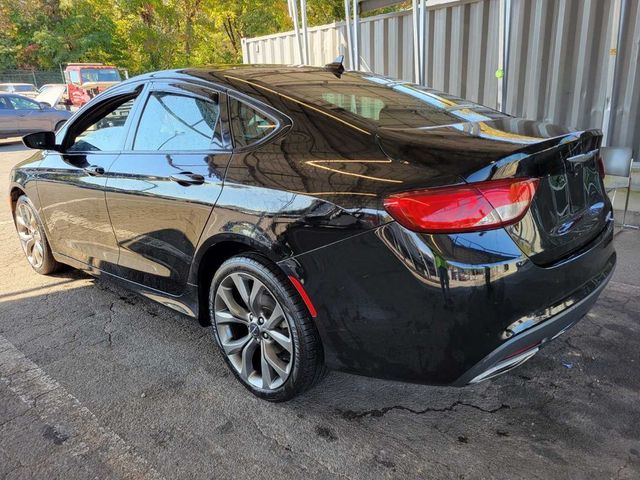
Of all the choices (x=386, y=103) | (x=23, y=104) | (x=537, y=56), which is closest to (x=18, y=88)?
(x=23, y=104)

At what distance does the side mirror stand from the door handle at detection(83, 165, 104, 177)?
58 cm

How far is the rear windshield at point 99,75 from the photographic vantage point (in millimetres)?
25297

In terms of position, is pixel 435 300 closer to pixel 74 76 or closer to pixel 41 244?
pixel 41 244

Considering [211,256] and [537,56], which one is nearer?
[211,256]

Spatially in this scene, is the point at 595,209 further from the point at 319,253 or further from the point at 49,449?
the point at 49,449

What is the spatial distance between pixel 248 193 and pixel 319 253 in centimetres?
51

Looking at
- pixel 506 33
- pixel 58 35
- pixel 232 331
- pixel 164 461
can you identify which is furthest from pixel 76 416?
pixel 58 35

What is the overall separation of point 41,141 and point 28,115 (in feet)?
50.0

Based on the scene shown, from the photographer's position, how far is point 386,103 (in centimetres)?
269

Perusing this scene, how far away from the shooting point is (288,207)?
2.20 meters

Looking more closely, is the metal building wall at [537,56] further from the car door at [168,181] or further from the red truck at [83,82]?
the red truck at [83,82]

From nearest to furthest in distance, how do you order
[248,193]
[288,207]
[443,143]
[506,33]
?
1. [443,143]
2. [288,207]
3. [248,193]
4. [506,33]

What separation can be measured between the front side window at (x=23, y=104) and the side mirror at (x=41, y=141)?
15.2 m

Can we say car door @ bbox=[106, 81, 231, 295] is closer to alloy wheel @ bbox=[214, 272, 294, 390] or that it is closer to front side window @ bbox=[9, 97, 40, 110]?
alloy wheel @ bbox=[214, 272, 294, 390]
